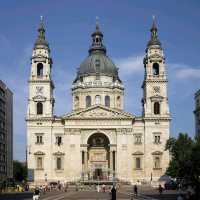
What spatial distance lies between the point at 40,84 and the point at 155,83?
2418 cm

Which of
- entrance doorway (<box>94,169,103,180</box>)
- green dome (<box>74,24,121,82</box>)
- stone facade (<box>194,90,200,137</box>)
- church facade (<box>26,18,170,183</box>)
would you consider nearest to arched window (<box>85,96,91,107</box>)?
green dome (<box>74,24,121,82</box>)

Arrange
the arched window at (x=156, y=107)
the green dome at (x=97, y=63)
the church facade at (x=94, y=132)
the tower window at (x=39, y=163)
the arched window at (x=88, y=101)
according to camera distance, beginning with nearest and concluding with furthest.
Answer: the tower window at (x=39, y=163) < the church facade at (x=94, y=132) < the arched window at (x=156, y=107) < the arched window at (x=88, y=101) < the green dome at (x=97, y=63)

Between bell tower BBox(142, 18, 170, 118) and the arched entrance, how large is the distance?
37.8 ft

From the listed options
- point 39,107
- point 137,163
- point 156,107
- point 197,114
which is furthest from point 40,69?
point 197,114

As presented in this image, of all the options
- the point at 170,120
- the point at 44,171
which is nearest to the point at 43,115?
the point at 44,171

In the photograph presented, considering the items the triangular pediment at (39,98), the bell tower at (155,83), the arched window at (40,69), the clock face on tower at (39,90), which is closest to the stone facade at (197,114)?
the bell tower at (155,83)

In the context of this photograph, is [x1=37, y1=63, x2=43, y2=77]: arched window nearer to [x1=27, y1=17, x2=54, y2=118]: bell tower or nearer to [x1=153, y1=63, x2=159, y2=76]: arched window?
[x1=27, y1=17, x2=54, y2=118]: bell tower

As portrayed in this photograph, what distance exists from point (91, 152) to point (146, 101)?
1616 centimetres

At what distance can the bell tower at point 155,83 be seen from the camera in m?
119

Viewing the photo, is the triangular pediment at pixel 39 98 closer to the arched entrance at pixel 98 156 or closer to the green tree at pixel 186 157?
the arched entrance at pixel 98 156

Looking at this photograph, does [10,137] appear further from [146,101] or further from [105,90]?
[146,101]

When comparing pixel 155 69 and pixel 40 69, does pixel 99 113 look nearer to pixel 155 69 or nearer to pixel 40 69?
pixel 155 69

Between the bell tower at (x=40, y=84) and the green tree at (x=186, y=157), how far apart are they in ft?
162

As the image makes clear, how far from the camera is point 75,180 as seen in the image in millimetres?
115750
